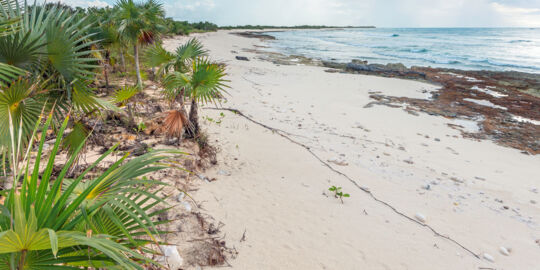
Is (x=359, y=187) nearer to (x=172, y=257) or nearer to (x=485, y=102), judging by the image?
(x=172, y=257)

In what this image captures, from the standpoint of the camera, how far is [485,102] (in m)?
12.9

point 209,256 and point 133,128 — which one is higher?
point 133,128

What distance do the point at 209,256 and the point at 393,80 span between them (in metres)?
16.9

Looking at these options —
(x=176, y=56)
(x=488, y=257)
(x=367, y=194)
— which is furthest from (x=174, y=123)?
(x=488, y=257)

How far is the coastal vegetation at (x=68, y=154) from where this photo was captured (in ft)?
4.19

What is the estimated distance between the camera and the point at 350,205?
15.0 feet

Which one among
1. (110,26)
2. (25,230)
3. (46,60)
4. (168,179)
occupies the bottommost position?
(168,179)

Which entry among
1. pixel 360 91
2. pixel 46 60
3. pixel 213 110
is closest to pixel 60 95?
pixel 46 60

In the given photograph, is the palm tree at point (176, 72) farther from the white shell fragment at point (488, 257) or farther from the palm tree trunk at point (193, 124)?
the white shell fragment at point (488, 257)

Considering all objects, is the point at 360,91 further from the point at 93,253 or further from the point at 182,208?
the point at 93,253

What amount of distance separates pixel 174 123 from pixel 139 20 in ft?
13.5

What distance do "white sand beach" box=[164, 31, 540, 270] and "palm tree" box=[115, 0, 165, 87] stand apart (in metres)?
2.87

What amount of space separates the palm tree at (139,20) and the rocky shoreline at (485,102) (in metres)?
8.09

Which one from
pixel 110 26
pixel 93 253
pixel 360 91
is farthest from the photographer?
pixel 360 91
